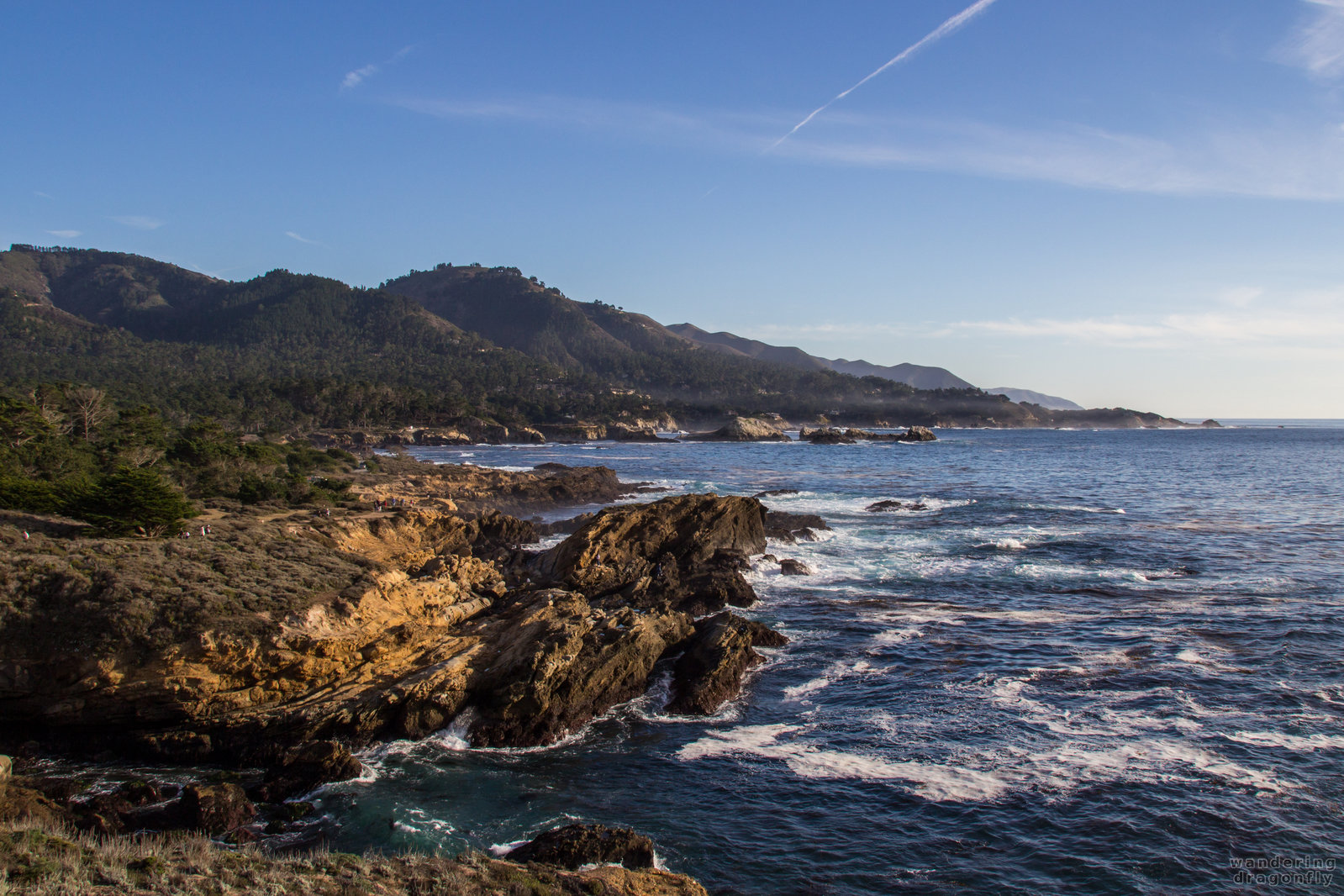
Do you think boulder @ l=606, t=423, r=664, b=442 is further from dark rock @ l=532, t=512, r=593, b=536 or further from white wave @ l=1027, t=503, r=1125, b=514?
dark rock @ l=532, t=512, r=593, b=536

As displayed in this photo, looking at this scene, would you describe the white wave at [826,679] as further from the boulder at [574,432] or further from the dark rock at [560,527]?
the boulder at [574,432]

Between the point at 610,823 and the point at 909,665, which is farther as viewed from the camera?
the point at 909,665

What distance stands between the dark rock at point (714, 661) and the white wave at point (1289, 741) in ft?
29.9

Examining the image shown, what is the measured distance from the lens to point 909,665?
1680 cm

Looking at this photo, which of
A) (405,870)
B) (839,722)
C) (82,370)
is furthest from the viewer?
(82,370)

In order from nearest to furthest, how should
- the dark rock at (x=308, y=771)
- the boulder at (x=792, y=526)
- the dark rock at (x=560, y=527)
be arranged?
the dark rock at (x=308, y=771) → the boulder at (x=792, y=526) → the dark rock at (x=560, y=527)

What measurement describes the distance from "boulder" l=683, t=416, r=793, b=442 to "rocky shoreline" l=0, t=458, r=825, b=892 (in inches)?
4498

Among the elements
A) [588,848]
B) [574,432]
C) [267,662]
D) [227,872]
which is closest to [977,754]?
[588,848]

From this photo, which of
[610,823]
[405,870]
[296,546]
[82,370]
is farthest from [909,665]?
[82,370]

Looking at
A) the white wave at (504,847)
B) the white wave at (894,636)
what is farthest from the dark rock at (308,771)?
the white wave at (894,636)

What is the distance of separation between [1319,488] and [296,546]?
65.6 metres

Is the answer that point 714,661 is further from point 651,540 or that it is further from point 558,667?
point 651,540

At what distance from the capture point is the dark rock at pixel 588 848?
891 centimetres

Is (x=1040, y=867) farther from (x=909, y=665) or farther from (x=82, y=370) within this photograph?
(x=82, y=370)
